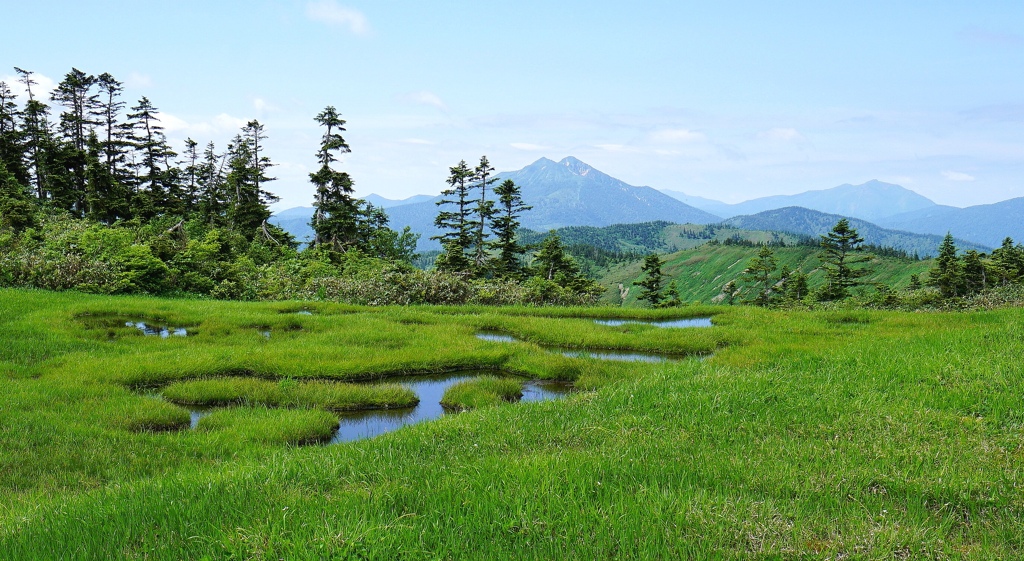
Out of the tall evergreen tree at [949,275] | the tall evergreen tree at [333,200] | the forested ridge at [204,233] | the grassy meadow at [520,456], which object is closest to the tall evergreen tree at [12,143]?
the forested ridge at [204,233]

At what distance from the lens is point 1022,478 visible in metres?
4.48

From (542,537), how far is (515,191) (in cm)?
5167

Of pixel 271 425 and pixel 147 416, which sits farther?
pixel 147 416

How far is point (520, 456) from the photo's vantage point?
5219mm

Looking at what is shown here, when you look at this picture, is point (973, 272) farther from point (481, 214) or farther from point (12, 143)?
point (12, 143)

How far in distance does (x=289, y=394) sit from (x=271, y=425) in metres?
1.73

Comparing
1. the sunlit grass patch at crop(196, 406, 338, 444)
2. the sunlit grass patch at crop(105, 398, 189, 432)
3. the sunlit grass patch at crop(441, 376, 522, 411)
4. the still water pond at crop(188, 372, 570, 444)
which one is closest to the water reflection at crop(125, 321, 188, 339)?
the sunlit grass patch at crop(105, 398, 189, 432)

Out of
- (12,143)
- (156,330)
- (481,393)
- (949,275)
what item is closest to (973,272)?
(949,275)

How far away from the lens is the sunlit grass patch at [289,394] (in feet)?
29.3

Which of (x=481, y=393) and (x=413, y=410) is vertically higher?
(x=481, y=393)

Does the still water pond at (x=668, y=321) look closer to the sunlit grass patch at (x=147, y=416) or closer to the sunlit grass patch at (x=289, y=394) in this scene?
the sunlit grass patch at (x=289, y=394)

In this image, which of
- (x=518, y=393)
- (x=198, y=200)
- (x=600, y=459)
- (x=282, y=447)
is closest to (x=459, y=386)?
(x=518, y=393)

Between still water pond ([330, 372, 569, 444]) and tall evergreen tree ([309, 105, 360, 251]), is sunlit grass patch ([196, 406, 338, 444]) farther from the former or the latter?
tall evergreen tree ([309, 105, 360, 251])

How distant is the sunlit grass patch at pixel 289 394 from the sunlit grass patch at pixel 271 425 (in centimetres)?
55
